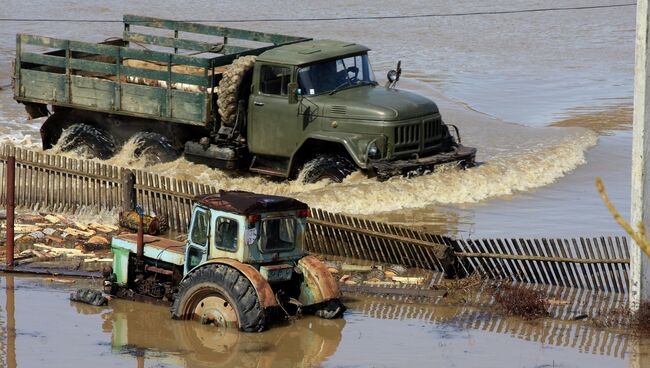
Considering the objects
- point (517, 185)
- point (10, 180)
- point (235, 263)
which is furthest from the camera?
point (517, 185)

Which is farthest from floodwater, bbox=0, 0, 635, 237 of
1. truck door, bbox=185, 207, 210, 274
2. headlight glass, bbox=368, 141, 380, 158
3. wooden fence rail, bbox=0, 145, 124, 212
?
truck door, bbox=185, 207, 210, 274

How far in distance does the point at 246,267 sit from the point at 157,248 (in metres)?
1.65

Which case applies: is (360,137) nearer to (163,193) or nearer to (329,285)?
(163,193)

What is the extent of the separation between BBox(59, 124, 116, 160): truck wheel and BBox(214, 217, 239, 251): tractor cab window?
971 cm

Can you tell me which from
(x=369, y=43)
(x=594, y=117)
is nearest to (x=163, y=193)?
(x=594, y=117)

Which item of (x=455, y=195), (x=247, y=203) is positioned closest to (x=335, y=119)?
(x=455, y=195)

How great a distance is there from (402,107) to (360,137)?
31.9 inches

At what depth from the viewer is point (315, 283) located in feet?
39.4

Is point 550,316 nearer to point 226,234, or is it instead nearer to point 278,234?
point 278,234

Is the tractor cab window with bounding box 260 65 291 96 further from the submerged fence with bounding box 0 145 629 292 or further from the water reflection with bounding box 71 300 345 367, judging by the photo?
the water reflection with bounding box 71 300 345 367

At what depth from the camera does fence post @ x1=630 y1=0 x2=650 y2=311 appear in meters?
12.0

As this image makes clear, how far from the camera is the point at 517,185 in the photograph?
66.7 ft

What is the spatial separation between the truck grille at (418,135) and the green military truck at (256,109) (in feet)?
0.07

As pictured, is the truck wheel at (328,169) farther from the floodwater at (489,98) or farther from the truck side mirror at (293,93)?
the truck side mirror at (293,93)
